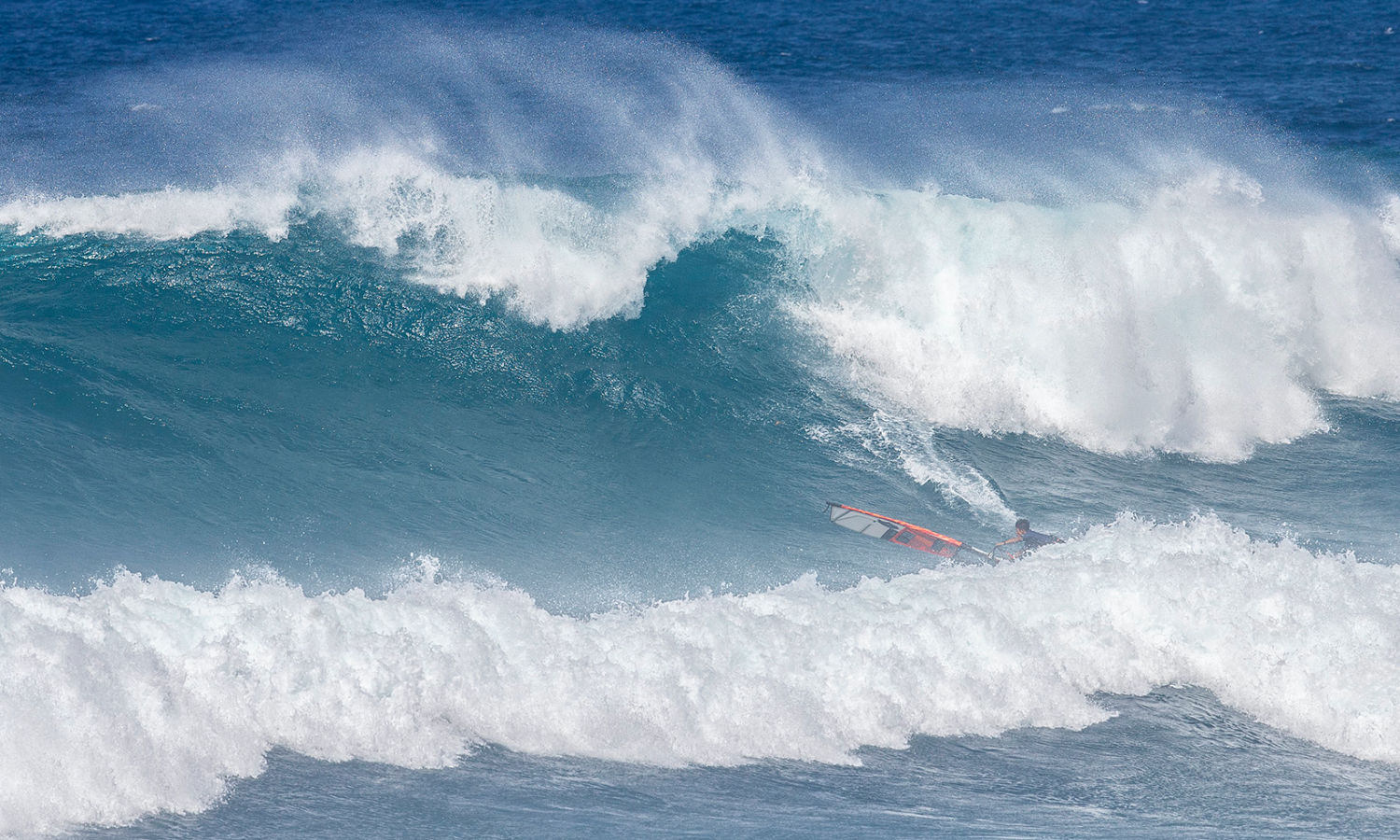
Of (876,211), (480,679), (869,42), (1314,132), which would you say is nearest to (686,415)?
(876,211)

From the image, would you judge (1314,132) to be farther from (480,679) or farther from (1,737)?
(1,737)

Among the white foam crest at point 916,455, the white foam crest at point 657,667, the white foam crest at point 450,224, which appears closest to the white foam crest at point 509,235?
the white foam crest at point 450,224

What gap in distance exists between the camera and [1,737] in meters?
8.97

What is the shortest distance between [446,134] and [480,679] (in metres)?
15.5

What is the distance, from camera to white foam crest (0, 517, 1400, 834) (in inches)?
373

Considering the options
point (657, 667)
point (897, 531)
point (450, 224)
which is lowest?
point (657, 667)

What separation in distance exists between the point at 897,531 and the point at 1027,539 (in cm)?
139

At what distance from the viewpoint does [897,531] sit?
14.2 m

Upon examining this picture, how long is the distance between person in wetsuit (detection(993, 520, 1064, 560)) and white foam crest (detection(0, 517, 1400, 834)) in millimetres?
515

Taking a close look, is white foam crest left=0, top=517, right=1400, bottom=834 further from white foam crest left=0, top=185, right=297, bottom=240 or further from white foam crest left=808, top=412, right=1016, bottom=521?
white foam crest left=0, top=185, right=297, bottom=240

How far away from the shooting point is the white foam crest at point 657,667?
31.1 feet

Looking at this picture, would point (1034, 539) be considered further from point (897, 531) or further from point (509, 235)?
point (509, 235)

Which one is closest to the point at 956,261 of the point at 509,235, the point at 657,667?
the point at 509,235

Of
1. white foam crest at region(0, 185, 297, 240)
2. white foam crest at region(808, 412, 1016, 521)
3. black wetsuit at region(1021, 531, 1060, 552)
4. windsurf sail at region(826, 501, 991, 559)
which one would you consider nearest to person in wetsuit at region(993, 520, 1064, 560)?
black wetsuit at region(1021, 531, 1060, 552)
